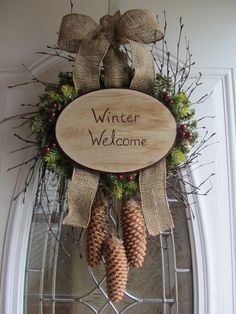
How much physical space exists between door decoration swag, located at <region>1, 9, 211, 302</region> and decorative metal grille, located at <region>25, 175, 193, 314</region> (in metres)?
0.18

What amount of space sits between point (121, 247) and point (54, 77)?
61 cm

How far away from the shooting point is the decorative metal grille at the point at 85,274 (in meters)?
1.10

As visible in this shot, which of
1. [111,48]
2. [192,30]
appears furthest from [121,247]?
[192,30]

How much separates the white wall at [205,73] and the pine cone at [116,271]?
0.30 m

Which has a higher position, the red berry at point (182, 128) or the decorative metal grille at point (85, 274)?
the red berry at point (182, 128)

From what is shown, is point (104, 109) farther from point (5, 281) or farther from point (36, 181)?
point (5, 281)

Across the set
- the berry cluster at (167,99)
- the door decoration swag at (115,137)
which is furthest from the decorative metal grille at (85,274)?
the berry cluster at (167,99)

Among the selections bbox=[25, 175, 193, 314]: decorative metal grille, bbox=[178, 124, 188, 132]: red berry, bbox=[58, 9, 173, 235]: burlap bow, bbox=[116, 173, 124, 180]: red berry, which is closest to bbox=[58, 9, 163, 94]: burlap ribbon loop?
bbox=[58, 9, 173, 235]: burlap bow

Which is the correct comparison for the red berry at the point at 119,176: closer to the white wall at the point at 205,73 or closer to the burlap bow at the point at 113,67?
the burlap bow at the point at 113,67

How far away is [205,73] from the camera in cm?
121

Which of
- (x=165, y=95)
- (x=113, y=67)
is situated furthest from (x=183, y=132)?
(x=113, y=67)

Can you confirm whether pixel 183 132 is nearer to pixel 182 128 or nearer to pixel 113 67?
pixel 182 128

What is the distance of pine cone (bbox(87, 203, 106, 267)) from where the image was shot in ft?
3.06

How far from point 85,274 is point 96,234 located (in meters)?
0.23
